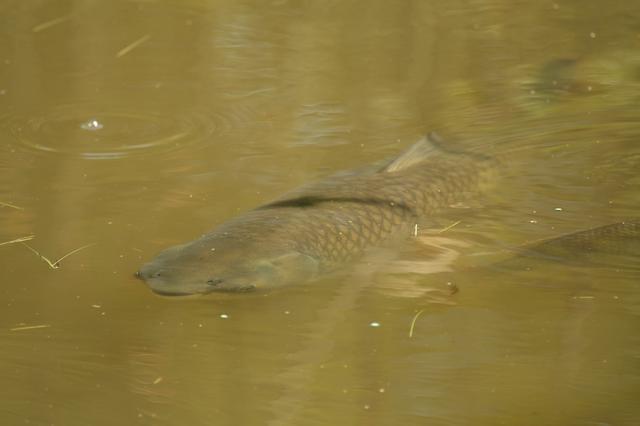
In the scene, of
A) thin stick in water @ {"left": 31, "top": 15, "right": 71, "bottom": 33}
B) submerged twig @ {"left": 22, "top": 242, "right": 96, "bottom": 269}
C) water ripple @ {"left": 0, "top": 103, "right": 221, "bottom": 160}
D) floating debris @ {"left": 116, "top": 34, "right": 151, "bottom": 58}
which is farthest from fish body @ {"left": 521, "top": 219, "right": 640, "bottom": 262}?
thin stick in water @ {"left": 31, "top": 15, "right": 71, "bottom": 33}

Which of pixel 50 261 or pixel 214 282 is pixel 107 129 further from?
pixel 214 282

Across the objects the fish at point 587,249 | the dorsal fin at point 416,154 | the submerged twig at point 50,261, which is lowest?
the submerged twig at point 50,261

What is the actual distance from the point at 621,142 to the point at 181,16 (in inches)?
111

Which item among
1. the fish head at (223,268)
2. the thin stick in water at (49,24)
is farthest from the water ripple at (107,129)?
the fish head at (223,268)

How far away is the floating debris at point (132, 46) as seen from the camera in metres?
6.10

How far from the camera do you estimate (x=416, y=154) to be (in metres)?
4.40

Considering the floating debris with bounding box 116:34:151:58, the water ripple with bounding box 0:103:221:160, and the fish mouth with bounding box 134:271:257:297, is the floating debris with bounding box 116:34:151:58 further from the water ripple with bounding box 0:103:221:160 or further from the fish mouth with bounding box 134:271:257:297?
the fish mouth with bounding box 134:271:257:297

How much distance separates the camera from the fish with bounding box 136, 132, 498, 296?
138 inches

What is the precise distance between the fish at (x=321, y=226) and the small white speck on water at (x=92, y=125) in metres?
1.26

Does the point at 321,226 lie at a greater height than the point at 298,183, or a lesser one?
greater

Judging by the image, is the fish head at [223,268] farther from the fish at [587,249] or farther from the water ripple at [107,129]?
the water ripple at [107,129]

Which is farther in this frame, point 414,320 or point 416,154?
point 416,154

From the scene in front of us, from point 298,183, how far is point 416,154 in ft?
1.51

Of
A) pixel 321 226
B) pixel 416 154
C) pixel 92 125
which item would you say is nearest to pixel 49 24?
pixel 92 125
